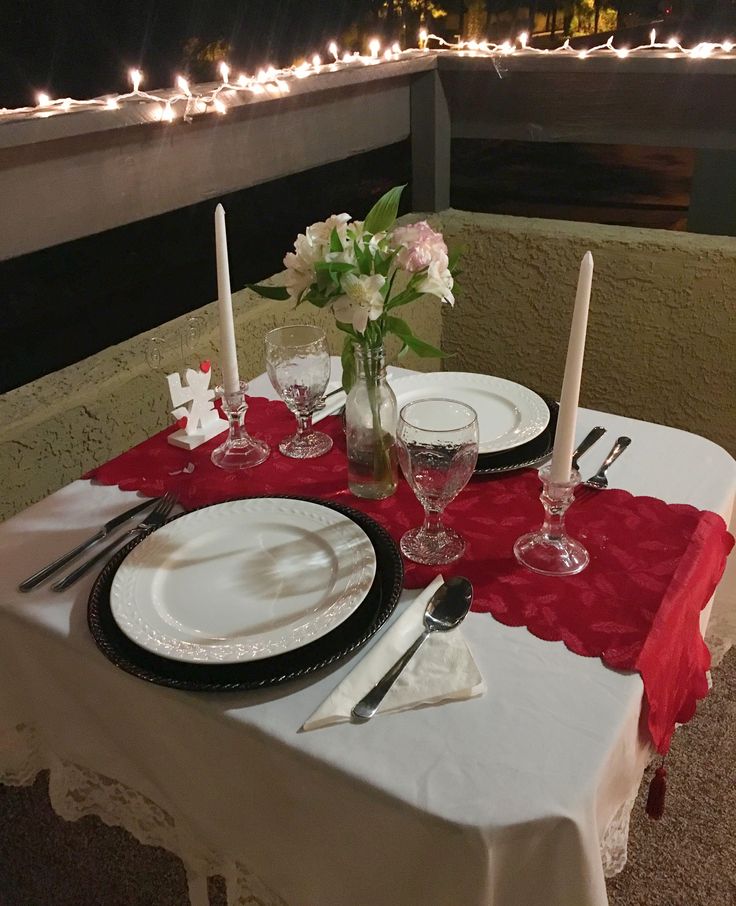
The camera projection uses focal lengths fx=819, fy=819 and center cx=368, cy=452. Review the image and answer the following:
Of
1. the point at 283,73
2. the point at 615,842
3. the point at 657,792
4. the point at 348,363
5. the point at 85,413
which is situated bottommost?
the point at 657,792

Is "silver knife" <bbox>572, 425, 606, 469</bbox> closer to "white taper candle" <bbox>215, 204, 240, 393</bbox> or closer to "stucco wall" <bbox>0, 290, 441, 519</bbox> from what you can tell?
"white taper candle" <bbox>215, 204, 240, 393</bbox>

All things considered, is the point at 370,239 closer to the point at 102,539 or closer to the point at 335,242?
the point at 335,242

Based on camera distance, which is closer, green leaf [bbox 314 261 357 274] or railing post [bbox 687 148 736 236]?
green leaf [bbox 314 261 357 274]

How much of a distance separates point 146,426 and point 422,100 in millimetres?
1323

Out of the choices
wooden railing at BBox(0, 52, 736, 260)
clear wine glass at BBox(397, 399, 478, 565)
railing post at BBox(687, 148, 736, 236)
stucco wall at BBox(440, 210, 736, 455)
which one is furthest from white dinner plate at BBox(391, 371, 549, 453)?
railing post at BBox(687, 148, 736, 236)

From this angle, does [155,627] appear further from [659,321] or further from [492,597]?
[659,321]

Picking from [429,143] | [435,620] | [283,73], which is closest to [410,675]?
[435,620]

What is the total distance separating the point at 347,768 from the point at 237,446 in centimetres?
59

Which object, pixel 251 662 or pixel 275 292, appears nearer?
pixel 251 662

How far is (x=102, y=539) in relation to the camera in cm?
98

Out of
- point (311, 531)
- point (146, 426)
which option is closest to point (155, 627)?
point (311, 531)

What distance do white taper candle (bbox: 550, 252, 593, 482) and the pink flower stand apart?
0.53ft

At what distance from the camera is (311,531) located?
0.94 metres

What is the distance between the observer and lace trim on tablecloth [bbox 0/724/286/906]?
86 cm
